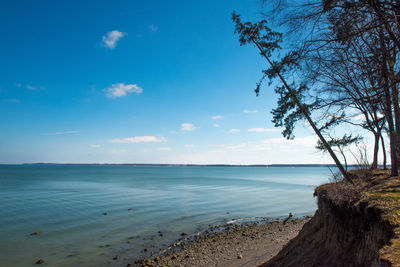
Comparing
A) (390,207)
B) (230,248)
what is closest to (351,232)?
(390,207)

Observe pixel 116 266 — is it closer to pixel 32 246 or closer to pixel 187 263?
pixel 187 263

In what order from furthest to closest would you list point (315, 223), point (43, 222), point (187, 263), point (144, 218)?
point (144, 218), point (43, 222), point (187, 263), point (315, 223)

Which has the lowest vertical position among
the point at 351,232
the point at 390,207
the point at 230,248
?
the point at 230,248

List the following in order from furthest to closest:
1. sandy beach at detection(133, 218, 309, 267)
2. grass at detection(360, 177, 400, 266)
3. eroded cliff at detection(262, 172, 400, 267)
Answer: sandy beach at detection(133, 218, 309, 267) → eroded cliff at detection(262, 172, 400, 267) → grass at detection(360, 177, 400, 266)

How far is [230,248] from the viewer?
39.0 feet

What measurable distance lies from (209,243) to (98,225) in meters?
9.59

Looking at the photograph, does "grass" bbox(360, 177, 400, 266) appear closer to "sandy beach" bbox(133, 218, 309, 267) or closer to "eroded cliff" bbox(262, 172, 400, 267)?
"eroded cliff" bbox(262, 172, 400, 267)

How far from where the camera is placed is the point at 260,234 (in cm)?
1445

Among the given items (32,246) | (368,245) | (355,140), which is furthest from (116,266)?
(355,140)

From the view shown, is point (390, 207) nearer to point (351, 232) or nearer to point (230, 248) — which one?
point (351, 232)

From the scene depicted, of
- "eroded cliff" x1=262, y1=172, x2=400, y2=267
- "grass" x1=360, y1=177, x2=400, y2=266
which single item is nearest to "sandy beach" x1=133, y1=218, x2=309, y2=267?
"eroded cliff" x1=262, y1=172, x2=400, y2=267

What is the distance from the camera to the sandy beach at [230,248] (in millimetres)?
10156

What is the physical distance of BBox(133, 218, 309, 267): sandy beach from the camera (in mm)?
10156

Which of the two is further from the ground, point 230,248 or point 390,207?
point 390,207
